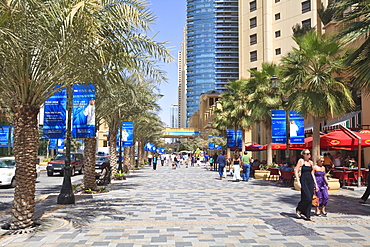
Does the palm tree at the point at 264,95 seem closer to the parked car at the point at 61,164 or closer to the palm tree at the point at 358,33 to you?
the palm tree at the point at 358,33

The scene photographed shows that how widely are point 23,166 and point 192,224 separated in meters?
4.17

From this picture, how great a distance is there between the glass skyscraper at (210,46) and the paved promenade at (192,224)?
150403 mm

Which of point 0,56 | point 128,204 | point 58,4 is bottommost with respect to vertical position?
point 128,204

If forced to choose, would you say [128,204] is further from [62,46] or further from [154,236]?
[62,46]

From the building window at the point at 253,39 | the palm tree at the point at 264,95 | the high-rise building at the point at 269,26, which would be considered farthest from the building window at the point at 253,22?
the palm tree at the point at 264,95

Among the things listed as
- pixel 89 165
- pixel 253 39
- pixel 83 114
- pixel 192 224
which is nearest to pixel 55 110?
pixel 83 114

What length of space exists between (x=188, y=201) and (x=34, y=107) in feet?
22.0

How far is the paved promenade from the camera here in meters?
7.37

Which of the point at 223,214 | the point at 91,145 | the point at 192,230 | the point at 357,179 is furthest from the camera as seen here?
the point at 357,179

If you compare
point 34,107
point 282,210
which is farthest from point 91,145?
point 282,210

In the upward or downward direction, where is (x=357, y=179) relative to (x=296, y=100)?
downward

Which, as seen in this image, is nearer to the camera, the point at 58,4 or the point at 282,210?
the point at 58,4

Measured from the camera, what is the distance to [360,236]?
7820mm

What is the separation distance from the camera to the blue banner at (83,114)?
13289 millimetres
